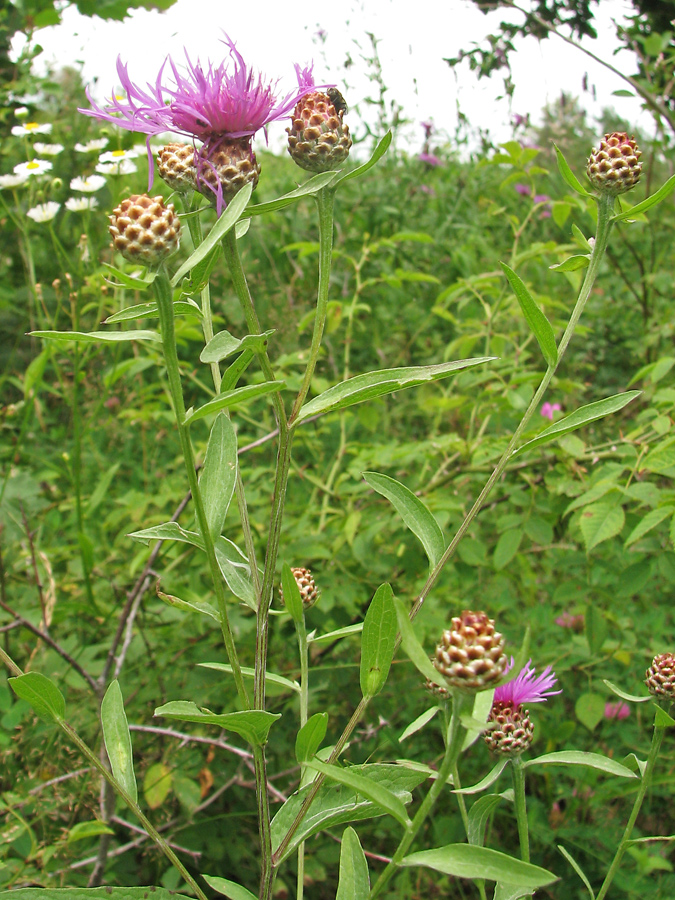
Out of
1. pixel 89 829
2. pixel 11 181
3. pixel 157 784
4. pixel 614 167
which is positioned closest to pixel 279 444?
pixel 614 167

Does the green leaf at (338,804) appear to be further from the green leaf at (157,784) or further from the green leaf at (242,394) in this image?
the green leaf at (157,784)

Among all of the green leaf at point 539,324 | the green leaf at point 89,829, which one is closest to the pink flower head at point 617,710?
the green leaf at point 89,829

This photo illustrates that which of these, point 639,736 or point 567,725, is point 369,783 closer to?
point 567,725

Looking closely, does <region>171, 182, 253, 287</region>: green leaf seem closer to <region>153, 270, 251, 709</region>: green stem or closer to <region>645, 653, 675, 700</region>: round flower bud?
<region>153, 270, 251, 709</region>: green stem

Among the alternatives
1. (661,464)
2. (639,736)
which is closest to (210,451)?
(661,464)

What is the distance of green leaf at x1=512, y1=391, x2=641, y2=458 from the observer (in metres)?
0.70

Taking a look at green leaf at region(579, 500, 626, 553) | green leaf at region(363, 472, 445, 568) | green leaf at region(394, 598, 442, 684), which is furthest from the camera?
green leaf at region(579, 500, 626, 553)

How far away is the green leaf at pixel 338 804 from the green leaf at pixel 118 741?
0.52 feet

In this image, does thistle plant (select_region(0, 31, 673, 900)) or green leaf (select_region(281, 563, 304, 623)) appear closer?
thistle plant (select_region(0, 31, 673, 900))

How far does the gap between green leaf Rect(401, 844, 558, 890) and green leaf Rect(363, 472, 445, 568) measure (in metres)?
0.28

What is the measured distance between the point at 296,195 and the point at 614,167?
0.40 meters

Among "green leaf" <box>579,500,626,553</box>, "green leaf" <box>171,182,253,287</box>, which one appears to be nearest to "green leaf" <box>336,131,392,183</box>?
"green leaf" <box>171,182,253,287</box>

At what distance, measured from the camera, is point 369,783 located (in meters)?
0.56

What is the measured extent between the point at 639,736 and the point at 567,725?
0.99 feet
